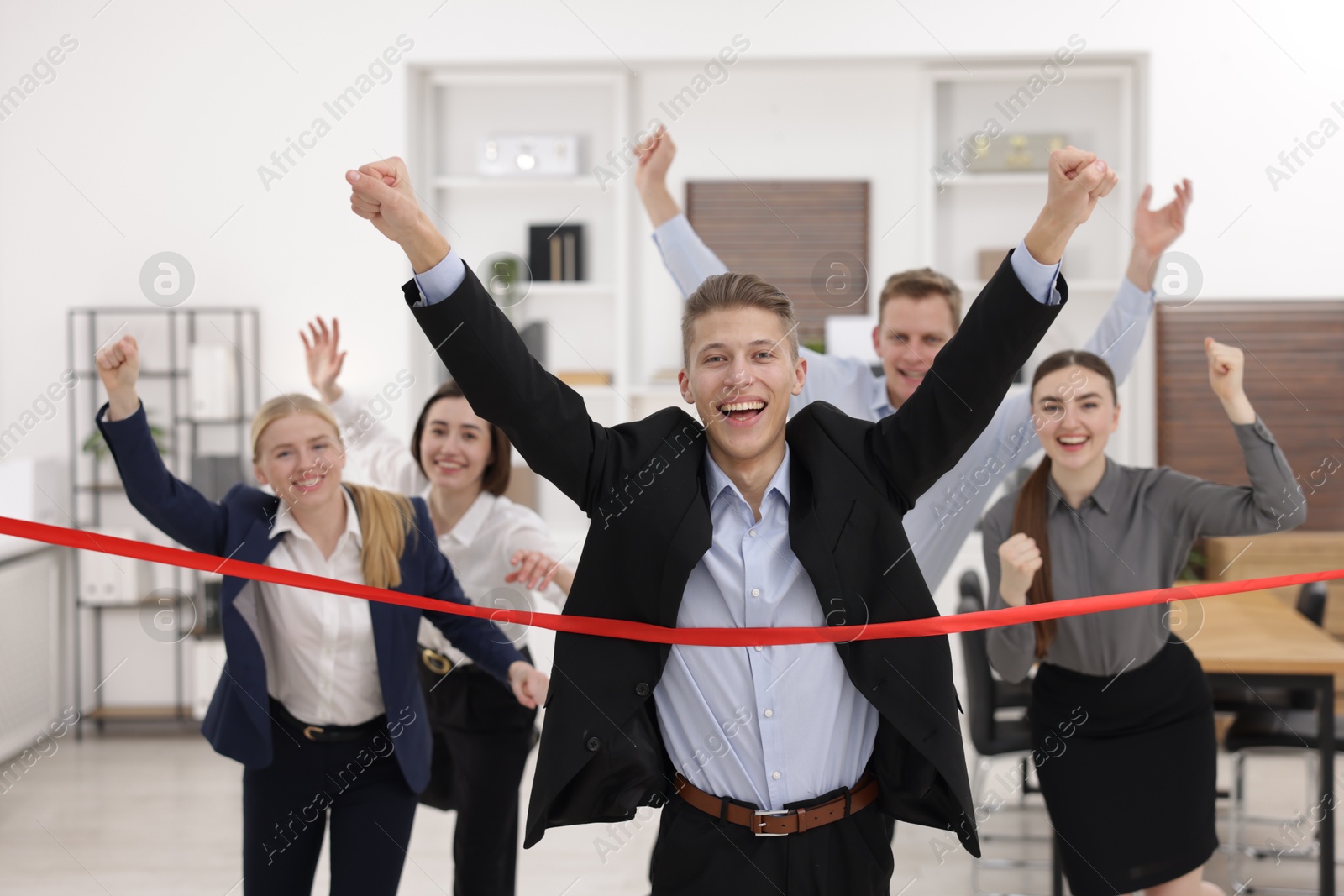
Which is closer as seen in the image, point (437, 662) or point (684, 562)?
point (684, 562)

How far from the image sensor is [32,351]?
5445 mm

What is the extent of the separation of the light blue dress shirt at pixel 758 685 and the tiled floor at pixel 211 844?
2289 millimetres

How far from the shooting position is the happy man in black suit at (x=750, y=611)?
5.32ft

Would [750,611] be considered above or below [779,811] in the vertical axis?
above

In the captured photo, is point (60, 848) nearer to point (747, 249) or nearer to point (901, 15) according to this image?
point (747, 249)

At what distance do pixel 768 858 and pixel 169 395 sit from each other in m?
4.68

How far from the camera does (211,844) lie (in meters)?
4.19

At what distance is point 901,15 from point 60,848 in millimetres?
4885

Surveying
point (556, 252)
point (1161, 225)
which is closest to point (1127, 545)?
point (1161, 225)

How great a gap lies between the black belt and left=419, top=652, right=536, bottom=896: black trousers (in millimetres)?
475

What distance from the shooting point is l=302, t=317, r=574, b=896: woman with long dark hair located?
284cm

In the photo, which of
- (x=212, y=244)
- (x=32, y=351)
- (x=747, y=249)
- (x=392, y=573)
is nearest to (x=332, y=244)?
(x=212, y=244)

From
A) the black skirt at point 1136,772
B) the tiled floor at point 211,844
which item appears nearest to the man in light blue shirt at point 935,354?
the black skirt at point 1136,772

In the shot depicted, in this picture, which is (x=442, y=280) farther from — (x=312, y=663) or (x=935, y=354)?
(x=935, y=354)
